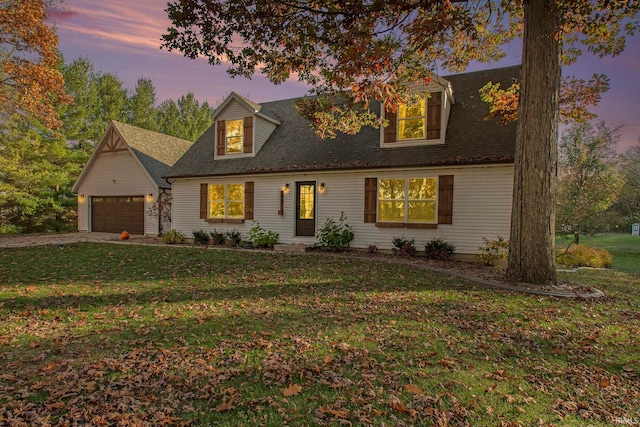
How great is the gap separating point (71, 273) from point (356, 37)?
7957mm

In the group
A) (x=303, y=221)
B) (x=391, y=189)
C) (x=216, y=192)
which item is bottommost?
(x=303, y=221)

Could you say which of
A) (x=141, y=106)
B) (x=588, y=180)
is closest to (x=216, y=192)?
Result: (x=588, y=180)

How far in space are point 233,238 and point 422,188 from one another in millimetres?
7576

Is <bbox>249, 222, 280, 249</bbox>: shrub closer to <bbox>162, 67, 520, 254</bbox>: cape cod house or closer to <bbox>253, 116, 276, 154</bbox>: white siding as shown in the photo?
<bbox>162, 67, 520, 254</bbox>: cape cod house

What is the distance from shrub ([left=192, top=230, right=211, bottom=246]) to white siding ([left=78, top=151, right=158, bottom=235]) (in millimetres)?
4031

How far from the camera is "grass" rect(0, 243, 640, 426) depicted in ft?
8.65

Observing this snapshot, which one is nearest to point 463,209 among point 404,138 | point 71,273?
point 404,138

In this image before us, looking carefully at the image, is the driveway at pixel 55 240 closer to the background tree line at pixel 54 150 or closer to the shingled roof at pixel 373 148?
the shingled roof at pixel 373 148

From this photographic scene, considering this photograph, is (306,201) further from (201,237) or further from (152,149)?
(152,149)

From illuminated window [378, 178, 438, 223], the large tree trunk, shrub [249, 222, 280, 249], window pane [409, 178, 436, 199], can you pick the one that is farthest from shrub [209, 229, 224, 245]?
the large tree trunk

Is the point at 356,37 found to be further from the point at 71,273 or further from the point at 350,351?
the point at 71,273

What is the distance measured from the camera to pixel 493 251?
32.8 feet

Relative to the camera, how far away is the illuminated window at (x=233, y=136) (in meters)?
14.8

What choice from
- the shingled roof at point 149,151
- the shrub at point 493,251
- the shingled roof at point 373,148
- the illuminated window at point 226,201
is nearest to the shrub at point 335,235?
the shingled roof at point 373,148
